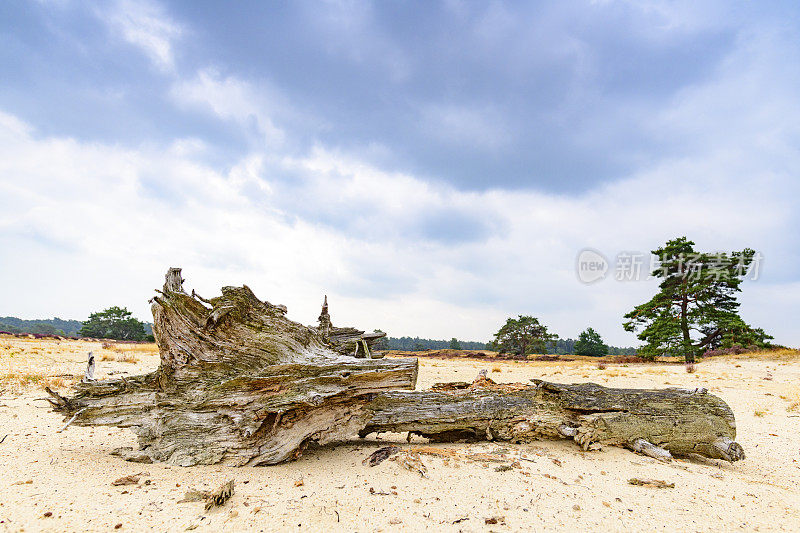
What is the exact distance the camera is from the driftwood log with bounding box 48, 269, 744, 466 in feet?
18.6

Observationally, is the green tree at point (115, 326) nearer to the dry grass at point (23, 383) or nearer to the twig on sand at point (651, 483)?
the dry grass at point (23, 383)

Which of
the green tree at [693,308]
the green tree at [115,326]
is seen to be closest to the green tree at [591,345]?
the green tree at [693,308]

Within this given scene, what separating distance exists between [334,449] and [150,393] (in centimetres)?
311

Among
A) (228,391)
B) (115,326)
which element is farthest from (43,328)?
(228,391)

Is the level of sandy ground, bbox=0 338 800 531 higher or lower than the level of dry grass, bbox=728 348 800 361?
lower

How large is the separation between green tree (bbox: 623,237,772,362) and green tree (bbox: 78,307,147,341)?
7654 cm

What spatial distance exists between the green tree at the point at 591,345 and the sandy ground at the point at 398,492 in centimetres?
5852

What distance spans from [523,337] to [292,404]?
5884 centimetres

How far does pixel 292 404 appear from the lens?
5.54 m

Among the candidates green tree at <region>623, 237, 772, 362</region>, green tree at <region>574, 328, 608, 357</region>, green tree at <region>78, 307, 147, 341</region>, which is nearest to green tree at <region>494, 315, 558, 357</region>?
green tree at <region>574, 328, 608, 357</region>

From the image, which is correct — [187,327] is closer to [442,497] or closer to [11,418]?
[442,497]

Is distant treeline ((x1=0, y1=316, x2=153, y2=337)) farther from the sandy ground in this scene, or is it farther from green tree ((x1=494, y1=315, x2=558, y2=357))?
green tree ((x1=494, y1=315, x2=558, y2=357))

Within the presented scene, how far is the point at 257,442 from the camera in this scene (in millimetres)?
5637

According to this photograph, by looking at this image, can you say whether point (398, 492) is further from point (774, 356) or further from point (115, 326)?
point (115, 326)
